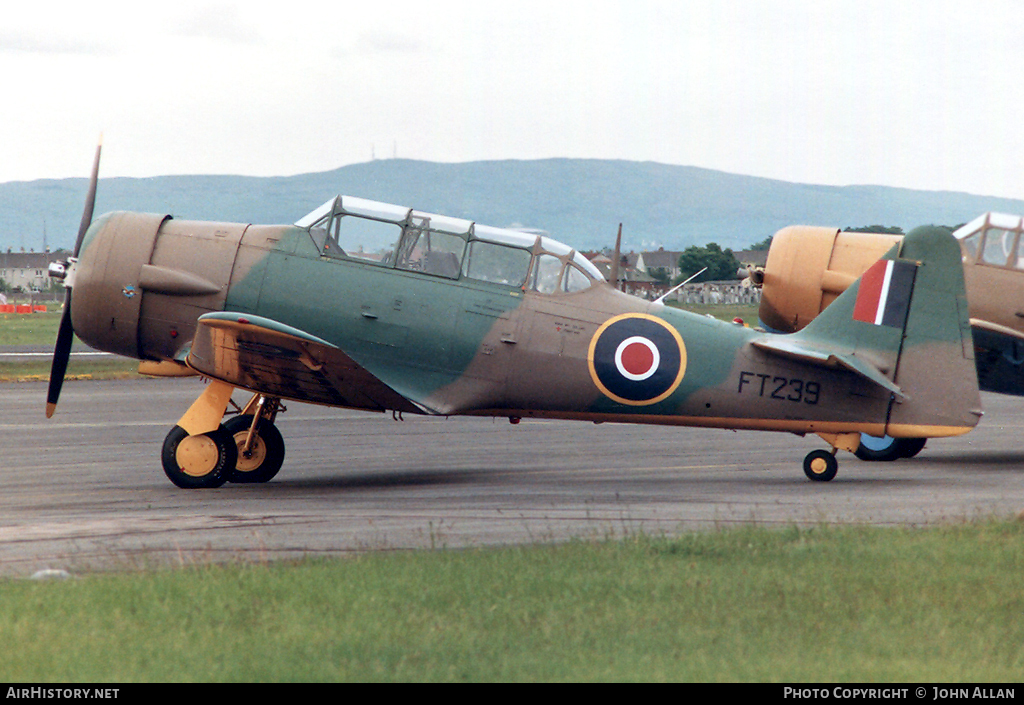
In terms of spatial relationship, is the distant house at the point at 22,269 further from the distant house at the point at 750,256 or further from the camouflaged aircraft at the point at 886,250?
the camouflaged aircraft at the point at 886,250

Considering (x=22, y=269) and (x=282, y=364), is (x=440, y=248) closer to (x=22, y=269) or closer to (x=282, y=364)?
(x=282, y=364)

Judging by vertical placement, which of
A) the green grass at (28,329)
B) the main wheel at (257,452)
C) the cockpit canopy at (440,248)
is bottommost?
the green grass at (28,329)

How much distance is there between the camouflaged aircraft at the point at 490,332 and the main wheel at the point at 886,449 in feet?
8.97

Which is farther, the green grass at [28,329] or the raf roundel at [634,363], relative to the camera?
the green grass at [28,329]

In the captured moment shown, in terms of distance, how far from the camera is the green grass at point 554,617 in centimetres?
536

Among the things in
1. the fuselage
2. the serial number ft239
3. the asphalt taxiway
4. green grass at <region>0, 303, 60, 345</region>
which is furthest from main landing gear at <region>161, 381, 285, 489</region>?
green grass at <region>0, 303, 60, 345</region>

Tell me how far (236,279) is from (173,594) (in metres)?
5.96

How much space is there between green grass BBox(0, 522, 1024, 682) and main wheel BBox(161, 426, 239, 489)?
14.6ft

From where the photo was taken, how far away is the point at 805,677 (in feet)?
17.0

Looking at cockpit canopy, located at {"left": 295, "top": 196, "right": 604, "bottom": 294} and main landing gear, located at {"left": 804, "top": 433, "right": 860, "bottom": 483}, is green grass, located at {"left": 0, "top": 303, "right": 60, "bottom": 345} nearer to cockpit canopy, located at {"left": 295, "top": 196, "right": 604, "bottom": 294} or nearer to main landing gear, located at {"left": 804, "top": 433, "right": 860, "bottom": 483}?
cockpit canopy, located at {"left": 295, "top": 196, "right": 604, "bottom": 294}

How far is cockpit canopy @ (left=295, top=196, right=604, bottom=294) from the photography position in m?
12.3

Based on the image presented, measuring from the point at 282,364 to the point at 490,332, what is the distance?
2.28 m

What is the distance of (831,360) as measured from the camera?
1197 centimetres

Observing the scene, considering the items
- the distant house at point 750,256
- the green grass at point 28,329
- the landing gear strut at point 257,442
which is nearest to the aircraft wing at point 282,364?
the landing gear strut at point 257,442
